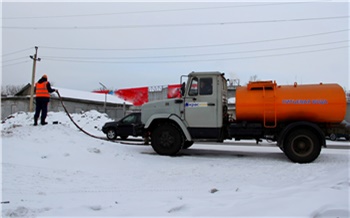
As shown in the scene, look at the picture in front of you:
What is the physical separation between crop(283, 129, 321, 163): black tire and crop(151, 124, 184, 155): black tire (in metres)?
3.28

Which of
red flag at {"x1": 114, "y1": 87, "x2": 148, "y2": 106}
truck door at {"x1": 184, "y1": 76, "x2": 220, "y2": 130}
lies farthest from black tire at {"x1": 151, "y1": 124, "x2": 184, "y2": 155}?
red flag at {"x1": 114, "y1": 87, "x2": 148, "y2": 106}

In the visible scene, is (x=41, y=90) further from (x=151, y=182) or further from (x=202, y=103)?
(x=151, y=182)

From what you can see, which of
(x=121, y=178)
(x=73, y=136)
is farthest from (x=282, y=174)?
(x=73, y=136)

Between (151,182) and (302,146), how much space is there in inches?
187

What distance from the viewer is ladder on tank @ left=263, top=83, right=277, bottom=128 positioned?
335 inches

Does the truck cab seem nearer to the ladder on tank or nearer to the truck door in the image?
the truck door

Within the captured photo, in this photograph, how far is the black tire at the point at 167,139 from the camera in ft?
30.6

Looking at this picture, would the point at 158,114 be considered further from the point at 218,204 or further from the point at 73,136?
the point at 218,204

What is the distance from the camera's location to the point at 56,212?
4.12 meters

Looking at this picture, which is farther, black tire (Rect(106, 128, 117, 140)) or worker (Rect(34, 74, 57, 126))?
black tire (Rect(106, 128, 117, 140))

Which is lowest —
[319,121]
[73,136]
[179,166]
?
[179,166]

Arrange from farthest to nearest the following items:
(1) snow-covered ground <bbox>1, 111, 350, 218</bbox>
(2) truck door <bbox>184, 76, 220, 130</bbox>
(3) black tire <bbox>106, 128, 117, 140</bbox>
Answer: (3) black tire <bbox>106, 128, 117, 140</bbox> → (2) truck door <bbox>184, 76, 220, 130</bbox> → (1) snow-covered ground <bbox>1, 111, 350, 218</bbox>

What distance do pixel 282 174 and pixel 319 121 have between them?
8.65 ft

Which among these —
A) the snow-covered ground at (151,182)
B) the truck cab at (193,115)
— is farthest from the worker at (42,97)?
the truck cab at (193,115)
